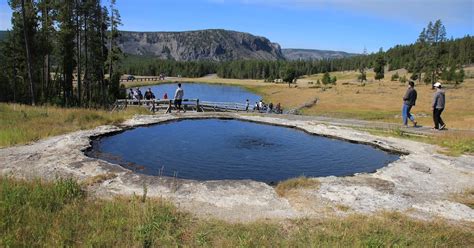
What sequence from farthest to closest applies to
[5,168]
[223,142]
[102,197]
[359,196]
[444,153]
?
[223,142]
[444,153]
[5,168]
[359,196]
[102,197]

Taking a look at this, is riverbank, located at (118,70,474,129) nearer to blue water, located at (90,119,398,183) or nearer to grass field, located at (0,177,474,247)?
blue water, located at (90,119,398,183)

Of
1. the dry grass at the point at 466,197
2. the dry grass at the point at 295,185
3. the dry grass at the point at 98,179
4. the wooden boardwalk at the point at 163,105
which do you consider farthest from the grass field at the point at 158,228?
the wooden boardwalk at the point at 163,105

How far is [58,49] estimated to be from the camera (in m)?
49.8

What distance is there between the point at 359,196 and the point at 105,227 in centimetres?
703

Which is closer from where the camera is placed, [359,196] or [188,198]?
[188,198]

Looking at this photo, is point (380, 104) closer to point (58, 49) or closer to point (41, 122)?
point (58, 49)

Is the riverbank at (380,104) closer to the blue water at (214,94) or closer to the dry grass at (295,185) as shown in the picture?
the blue water at (214,94)

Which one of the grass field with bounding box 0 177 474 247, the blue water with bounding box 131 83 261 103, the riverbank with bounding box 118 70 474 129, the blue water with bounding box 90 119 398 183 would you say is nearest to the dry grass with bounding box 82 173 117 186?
the grass field with bounding box 0 177 474 247

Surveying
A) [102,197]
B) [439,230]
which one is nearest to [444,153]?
[439,230]

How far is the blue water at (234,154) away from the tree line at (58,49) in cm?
2434

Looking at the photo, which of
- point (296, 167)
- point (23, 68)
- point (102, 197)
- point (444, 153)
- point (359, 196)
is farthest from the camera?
point (23, 68)

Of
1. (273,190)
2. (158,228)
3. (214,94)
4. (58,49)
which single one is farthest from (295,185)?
(214,94)

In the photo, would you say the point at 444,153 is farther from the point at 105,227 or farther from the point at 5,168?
the point at 5,168

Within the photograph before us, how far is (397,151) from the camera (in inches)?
688
